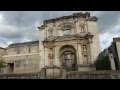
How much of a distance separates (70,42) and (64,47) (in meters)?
1.10

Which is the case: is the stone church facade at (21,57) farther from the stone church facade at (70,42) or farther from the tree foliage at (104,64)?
the tree foliage at (104,64)

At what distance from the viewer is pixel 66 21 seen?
2670cm

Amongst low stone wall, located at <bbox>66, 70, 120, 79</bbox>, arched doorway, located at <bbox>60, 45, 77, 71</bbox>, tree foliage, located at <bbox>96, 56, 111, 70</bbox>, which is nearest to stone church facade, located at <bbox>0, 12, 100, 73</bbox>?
arched doorway, located at <bbox>60, 45, 77, 71</bbox>

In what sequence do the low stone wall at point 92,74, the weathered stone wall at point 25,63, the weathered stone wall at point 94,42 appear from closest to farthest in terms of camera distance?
the low stone wall at point 92,74 < the weathered stone wall at point 94,42 < the weathered stone wall at point 25,63

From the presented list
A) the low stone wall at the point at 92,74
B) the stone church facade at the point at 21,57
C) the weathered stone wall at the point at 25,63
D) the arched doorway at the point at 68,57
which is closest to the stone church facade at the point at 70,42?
the arched doorway at the point at 68,57

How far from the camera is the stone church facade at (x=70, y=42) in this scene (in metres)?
25.2

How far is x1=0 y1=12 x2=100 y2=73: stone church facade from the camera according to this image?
82.6ft

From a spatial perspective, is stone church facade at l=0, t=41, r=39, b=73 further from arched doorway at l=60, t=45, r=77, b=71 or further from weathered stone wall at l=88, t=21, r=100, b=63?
weathered stone wall at l=88, t=21, r=100, b=63

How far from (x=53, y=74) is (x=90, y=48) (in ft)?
31.2

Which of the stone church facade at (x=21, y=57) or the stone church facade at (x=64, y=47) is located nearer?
the stone church facade at (x=64, y=47)

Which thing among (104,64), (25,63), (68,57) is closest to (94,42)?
(68,57)

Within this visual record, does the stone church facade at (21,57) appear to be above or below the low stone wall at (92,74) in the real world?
above
